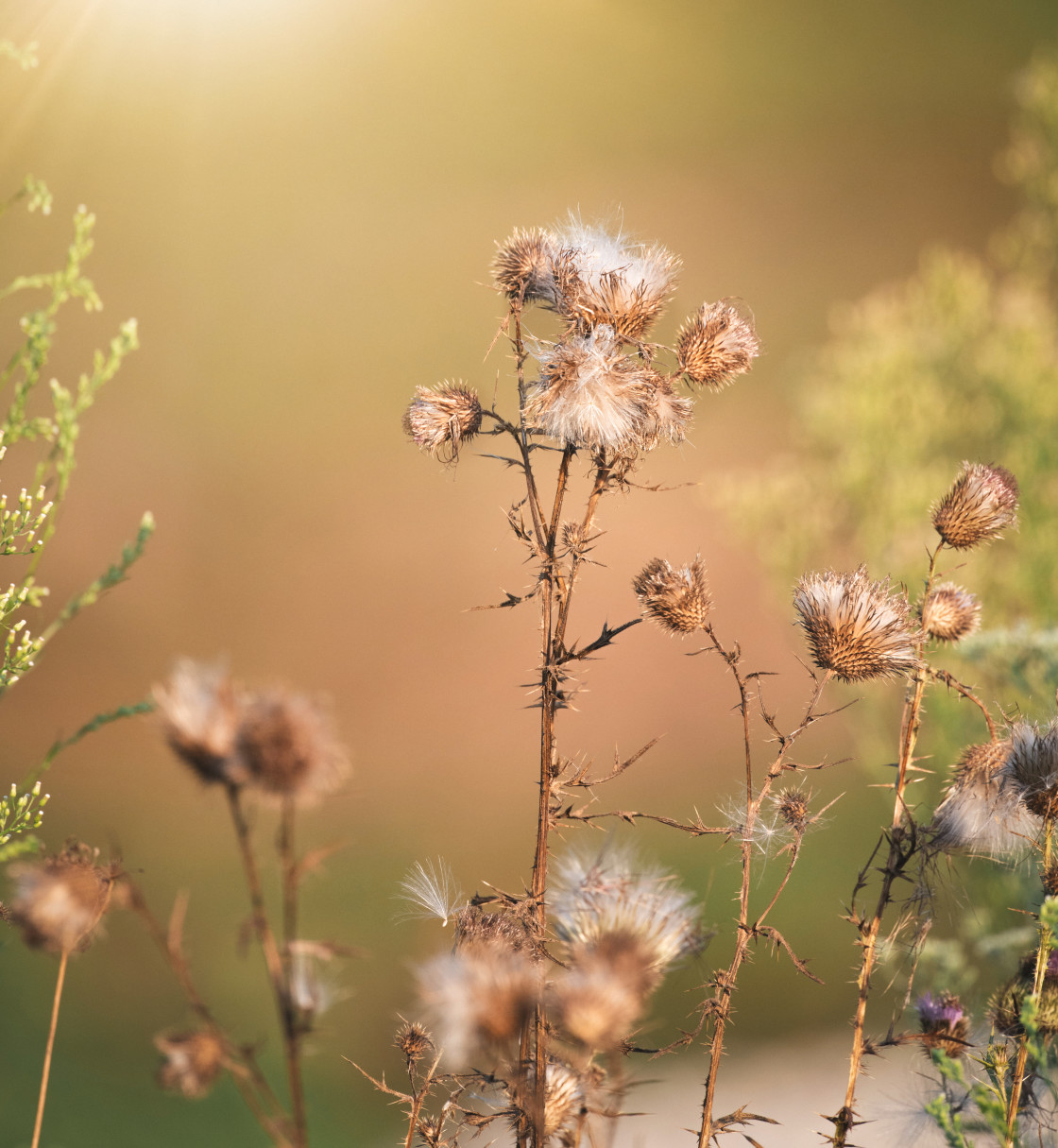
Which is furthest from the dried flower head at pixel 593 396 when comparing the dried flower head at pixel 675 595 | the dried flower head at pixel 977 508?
the dried flower head at pixel 977 508

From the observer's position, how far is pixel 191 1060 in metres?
0.54

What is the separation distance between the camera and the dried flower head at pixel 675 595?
99 centimetres

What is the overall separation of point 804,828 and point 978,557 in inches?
94.3

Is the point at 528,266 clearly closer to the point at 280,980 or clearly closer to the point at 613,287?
the point at 613,287

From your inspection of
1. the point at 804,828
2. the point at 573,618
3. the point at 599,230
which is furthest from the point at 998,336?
the point at 804,828

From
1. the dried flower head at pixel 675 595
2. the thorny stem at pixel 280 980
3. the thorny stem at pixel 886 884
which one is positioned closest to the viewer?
the thorny stem at pixel 280 980

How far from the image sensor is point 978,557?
9.96 ft

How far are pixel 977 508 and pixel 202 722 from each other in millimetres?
840

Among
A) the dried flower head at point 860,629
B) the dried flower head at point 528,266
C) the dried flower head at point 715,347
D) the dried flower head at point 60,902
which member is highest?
the dried flower head at point 528,266

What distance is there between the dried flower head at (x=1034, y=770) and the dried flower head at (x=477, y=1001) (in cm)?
52

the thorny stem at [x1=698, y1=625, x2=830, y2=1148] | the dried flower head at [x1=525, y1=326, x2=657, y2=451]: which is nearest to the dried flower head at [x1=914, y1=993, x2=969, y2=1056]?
the thorny stem at [x1=698, y1=625, x2=830, y2=1148]

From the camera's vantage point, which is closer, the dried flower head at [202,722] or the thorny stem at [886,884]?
the dried flower head at [202,722]

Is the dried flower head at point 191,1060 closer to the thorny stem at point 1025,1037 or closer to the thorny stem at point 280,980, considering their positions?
the thorny stem at point 280,980

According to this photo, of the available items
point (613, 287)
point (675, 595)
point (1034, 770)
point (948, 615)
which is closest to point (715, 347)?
point (613, 287)
